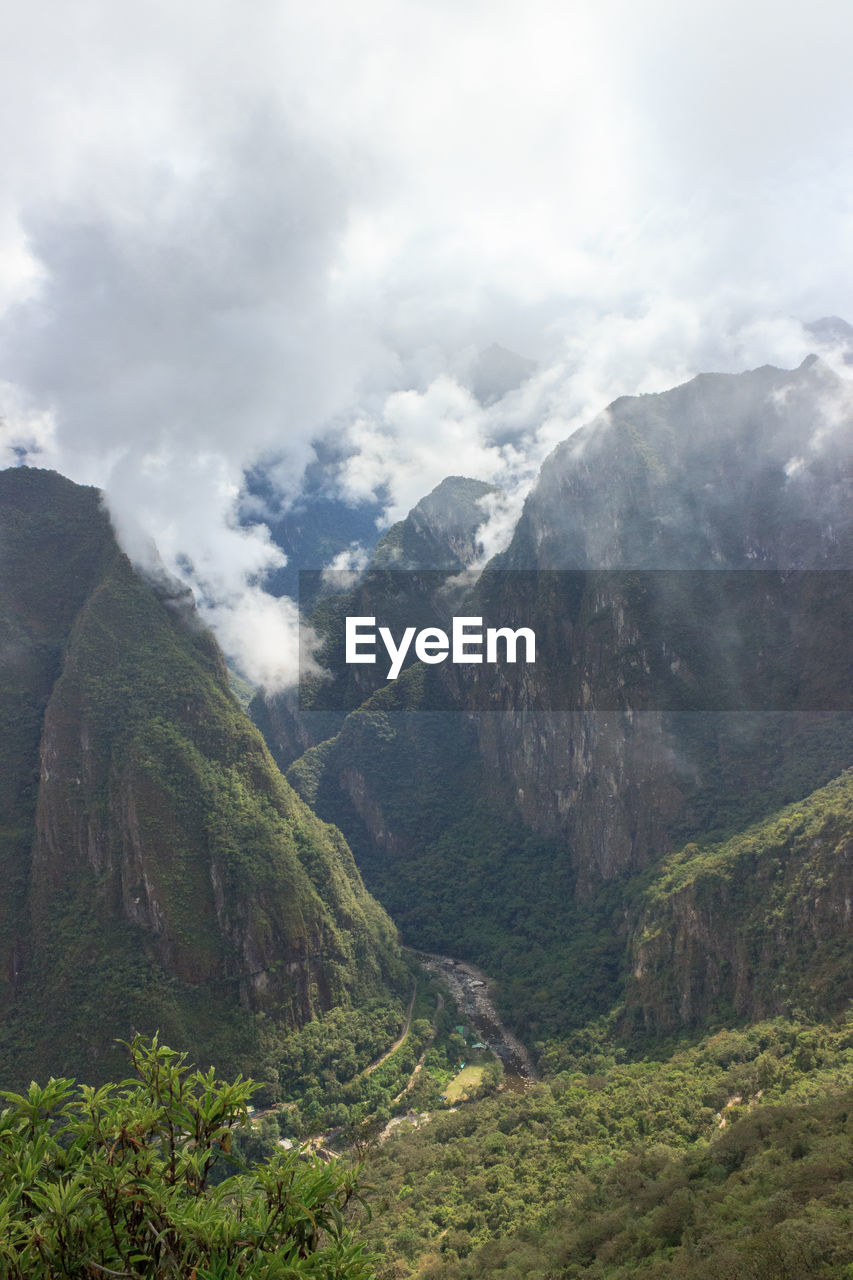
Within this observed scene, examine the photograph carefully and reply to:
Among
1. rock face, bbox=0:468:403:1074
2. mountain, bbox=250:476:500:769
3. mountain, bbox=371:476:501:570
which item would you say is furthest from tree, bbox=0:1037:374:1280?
mountain, bbox=371:476:501:570

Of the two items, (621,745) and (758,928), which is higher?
(621,745)

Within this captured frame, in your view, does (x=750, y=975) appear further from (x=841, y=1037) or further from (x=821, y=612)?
(x=821, y=612)

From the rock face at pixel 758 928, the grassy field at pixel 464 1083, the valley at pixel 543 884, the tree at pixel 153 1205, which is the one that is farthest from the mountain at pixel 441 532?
the tree at pixel 153 1205

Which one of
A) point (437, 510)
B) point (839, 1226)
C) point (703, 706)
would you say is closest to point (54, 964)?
point (839, 1226)

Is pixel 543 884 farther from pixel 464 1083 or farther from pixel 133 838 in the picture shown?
pixel 133 838

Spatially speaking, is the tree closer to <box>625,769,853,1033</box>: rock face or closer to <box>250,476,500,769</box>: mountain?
<box>625,769,853,1033</box>: rock face

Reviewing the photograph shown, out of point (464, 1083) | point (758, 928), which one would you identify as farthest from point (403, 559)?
point (758, 928)
